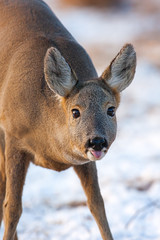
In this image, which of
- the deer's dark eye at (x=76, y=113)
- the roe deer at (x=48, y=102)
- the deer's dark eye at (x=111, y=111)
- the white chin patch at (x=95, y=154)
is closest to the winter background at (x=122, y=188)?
the roe deer at (x=48, y=102)

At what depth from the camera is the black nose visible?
4441 mm

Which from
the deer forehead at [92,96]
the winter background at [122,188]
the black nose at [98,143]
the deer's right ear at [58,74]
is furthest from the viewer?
the winter background at [122,188]

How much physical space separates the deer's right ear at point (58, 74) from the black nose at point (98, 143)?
659 millimetres

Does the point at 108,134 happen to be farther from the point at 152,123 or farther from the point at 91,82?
the point at 152,123

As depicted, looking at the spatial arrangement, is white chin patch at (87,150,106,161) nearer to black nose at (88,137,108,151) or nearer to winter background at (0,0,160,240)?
black nose at (88,137,108,151)

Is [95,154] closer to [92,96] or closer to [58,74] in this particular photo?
[92,96]

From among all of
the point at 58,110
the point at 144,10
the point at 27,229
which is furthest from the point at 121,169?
the point at 144,10

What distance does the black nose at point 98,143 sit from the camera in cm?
444

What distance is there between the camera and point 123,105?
11.9 m

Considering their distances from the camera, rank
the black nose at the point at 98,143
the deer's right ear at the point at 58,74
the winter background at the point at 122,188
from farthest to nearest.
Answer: the winter background at the point at 122,188, the deer's right ear at the point at 58,74, the black nose at the point at 98,143

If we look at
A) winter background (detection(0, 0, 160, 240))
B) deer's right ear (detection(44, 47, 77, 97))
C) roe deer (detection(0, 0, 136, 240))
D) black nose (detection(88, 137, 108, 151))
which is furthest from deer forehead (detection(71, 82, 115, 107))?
winter background (detection(0, 0, 160, 240))

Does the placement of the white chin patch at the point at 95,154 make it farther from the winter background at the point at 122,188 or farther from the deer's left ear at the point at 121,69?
the winter background at the point at 122,188

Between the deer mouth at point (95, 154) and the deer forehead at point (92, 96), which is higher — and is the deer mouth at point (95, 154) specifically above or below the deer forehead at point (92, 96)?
below

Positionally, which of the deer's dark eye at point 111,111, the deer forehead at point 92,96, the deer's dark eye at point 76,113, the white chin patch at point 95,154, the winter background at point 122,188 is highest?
the deer forehead at point 92,96
